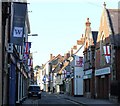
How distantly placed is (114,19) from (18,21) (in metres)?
27.3

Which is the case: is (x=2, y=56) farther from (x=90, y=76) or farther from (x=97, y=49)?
(x=90, y=76)

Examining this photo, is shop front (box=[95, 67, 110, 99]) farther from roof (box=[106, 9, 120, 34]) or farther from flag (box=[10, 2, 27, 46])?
flag (box=[10, 2, 27, 46])

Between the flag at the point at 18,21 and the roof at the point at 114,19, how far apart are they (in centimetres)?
2482

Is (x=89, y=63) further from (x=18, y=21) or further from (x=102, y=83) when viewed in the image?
(x=18, y=21)

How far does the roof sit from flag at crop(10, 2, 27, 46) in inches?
977

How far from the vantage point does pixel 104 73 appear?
45.7 meters

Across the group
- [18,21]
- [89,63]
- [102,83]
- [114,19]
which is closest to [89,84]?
[89,63]

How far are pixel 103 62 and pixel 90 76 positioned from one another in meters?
7.99

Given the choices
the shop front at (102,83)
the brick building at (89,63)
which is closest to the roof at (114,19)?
the shop front at (102,83)

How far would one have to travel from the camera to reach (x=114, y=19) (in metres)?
45.8

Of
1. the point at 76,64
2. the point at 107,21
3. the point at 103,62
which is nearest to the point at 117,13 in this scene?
the point at 107,21

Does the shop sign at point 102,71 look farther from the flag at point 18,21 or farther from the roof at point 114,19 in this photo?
the flag at point 18,21

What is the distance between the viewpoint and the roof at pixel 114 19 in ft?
144

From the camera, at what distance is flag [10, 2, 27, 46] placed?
19.7 meters
